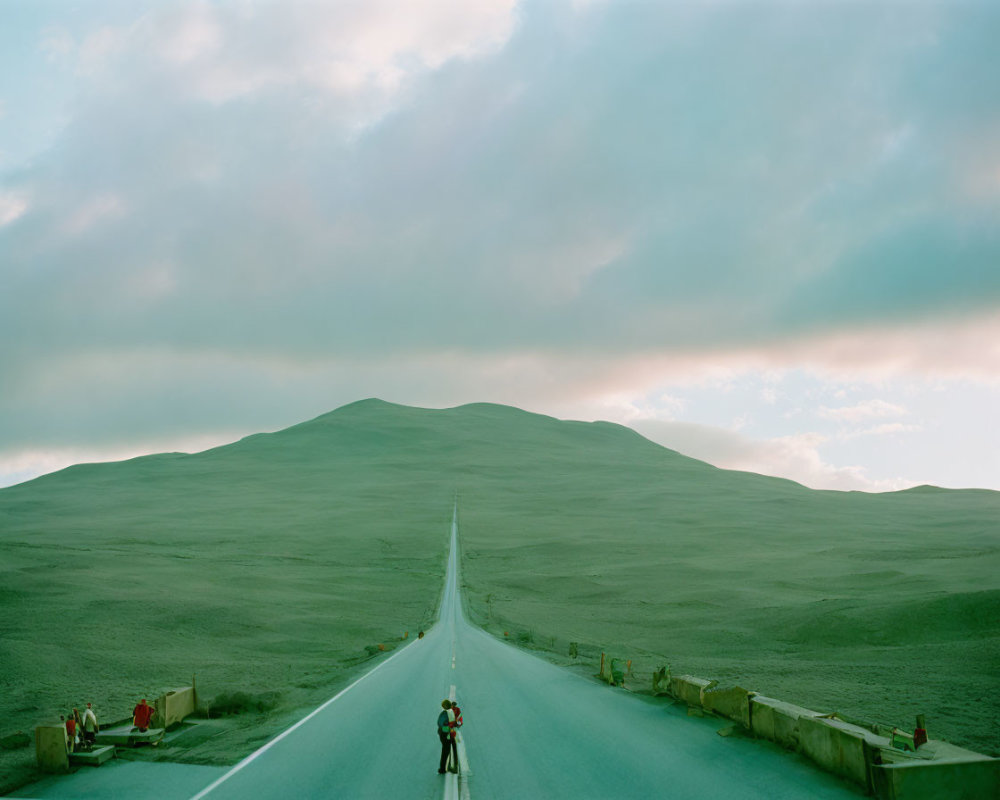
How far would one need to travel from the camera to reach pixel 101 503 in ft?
488

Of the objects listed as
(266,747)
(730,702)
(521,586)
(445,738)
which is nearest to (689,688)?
(730,702)

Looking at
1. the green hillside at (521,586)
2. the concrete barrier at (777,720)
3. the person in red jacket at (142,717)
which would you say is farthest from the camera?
the green hillside at (521,586)

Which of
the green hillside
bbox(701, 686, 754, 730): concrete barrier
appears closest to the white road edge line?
the green hillside

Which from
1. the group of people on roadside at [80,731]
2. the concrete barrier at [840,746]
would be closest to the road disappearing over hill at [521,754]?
the concrete barrier at [840,746]

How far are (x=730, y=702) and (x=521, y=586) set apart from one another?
5826 centimetres

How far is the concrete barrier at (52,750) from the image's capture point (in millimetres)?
17578

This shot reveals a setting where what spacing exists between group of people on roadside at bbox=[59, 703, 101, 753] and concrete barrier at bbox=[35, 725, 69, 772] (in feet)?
0.93

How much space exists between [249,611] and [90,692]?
2654cm

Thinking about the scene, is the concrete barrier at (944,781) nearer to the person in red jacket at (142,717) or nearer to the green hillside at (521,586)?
the green hillside at (521,586)

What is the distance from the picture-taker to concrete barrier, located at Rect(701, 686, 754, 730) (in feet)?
64.8

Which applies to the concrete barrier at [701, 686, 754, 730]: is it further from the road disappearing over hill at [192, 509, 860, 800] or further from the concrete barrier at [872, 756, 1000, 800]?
the concrete barrier at [872, 756, 1000, 800]

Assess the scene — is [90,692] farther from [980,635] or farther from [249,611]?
[980,635]

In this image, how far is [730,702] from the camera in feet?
67.7

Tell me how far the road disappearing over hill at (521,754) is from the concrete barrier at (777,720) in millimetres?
400
